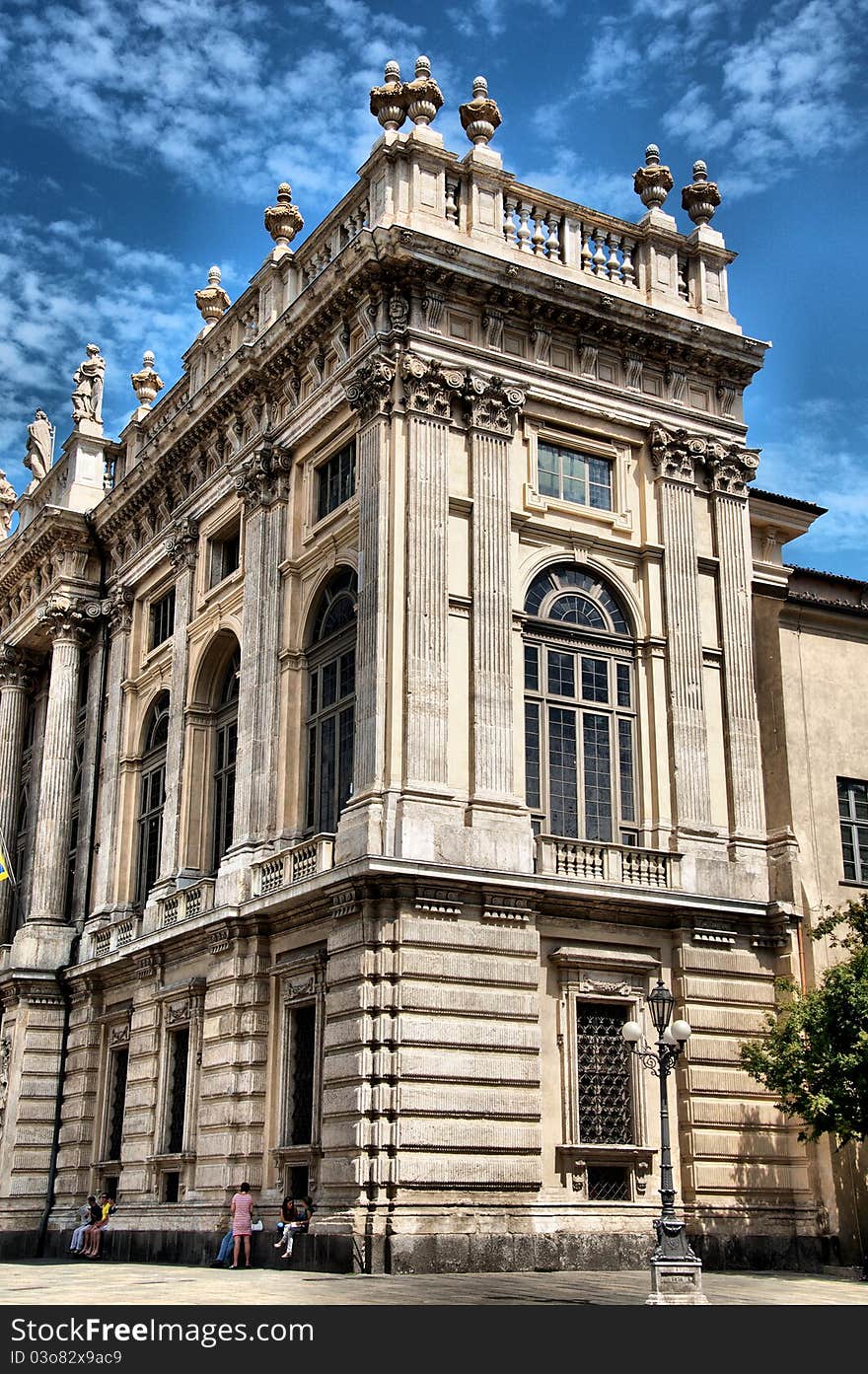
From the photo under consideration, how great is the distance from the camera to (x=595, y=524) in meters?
33.3

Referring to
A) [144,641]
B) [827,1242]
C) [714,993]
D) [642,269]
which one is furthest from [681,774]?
[144,641]

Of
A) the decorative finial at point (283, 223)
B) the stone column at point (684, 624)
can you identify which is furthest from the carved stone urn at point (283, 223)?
the stone column at point (684, 624)

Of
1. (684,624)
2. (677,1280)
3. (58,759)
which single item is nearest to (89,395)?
(58,759)

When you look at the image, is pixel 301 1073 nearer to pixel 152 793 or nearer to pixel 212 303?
pixel 152 793

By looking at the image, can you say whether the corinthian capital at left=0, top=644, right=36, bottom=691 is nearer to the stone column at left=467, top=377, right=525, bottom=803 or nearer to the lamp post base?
the stone column at left=467, top=377, right=525, bottom=803

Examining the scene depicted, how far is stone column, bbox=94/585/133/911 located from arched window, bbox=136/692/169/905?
2.72ft

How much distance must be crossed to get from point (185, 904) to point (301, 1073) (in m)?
6.66

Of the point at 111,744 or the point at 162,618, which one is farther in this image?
the point at 111,744

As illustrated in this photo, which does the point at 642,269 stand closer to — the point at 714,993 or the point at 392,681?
the point at 392,681

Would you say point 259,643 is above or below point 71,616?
below

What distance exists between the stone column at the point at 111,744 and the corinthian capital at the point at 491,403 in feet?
51.3

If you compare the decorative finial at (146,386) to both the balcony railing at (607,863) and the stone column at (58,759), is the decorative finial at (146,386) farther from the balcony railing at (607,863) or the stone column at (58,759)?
the balcony railing at (607,863)

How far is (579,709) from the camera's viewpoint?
1256 inches
